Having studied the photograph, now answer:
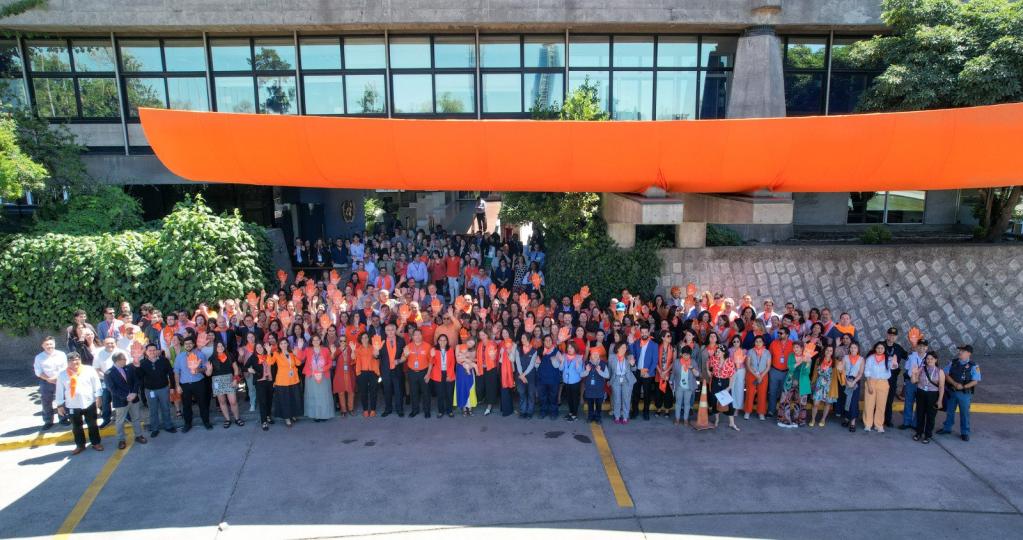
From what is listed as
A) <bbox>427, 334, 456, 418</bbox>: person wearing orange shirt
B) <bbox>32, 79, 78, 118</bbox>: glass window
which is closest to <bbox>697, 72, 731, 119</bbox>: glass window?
<bbox>427, 334, 456, 418</bbox>: person wearing orange shirt

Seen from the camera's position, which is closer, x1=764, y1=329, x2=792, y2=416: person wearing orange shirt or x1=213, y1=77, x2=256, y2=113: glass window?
x1=764, y1=329, x2=792, y2=416: person wearing orange shirt

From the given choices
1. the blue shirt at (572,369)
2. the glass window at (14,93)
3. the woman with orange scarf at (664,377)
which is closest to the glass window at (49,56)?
the glass window at (14,93)

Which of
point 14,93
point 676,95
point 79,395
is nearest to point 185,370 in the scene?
point 79,395

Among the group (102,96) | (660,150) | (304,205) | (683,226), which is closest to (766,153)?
(660,150)

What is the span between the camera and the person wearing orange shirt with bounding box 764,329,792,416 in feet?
29.8

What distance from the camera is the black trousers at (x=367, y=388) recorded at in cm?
938

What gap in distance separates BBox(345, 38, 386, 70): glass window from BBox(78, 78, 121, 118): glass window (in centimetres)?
607

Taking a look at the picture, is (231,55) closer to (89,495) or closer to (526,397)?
(89,495)

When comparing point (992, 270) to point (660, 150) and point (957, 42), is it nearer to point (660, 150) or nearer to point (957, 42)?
point (957, 42)

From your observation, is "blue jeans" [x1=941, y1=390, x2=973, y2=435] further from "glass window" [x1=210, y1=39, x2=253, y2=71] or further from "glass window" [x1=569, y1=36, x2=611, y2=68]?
"glass window" [x1=210, y1=39, x2=253, y2=71]

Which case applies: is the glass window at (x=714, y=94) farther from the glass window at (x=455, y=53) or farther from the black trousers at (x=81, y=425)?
the black trousers at (x=81, y=425)

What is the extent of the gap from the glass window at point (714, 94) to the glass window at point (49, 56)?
16488 mm

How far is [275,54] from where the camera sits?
16344 mm

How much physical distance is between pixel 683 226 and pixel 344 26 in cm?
961
